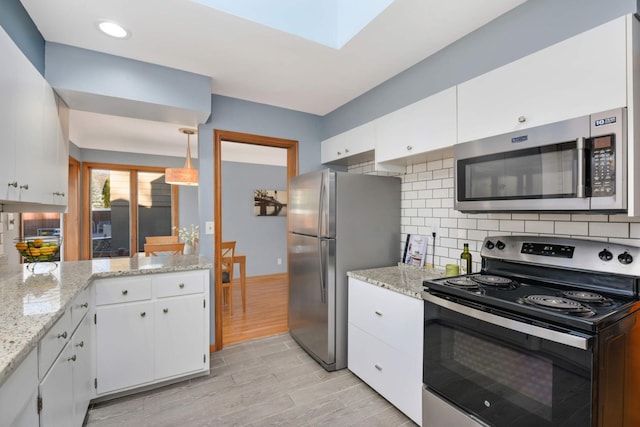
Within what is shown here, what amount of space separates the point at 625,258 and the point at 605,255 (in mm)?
68

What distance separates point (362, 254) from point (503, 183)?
1.24 meters

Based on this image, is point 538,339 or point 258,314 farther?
point 258,314

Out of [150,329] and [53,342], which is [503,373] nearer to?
[53,342]

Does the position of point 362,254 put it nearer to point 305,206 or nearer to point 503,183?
point 305,206

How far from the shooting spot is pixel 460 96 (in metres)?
1.84

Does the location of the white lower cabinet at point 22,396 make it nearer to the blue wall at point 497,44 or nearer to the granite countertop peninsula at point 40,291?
the granite countertop peninsula at point 40,291

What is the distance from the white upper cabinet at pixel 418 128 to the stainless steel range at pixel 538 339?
2.53 ft

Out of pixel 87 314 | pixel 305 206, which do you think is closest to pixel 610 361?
pixel 305 206

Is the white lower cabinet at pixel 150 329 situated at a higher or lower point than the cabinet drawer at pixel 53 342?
lower

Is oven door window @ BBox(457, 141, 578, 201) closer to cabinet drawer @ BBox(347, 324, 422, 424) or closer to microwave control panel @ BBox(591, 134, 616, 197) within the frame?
microwave control panel @ BBox(591, 134, 616, 197)

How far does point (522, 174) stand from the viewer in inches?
60.0

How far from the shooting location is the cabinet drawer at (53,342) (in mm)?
1099

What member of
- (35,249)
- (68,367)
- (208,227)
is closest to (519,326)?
(68,367)

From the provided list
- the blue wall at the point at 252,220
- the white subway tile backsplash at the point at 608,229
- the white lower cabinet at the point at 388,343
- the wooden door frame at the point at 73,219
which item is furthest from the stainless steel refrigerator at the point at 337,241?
the wooden door frame at the point at 73,219
